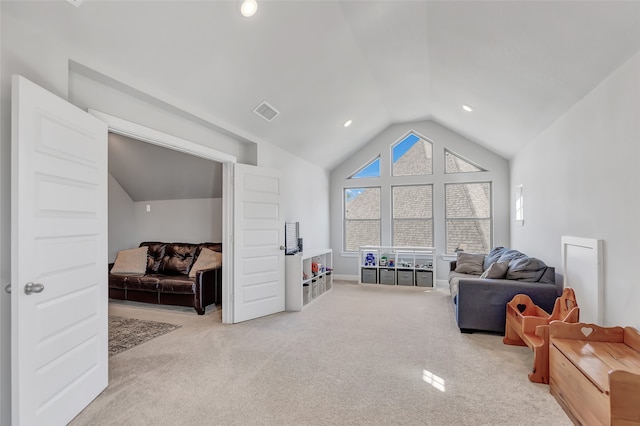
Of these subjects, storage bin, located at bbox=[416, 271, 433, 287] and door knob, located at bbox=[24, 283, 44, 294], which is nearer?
door knob, located at bbox=[24, 283, 44, 294]

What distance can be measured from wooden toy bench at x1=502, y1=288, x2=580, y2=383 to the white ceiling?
6.12ft

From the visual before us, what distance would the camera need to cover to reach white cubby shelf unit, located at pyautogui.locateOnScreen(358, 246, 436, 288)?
20.0 feet

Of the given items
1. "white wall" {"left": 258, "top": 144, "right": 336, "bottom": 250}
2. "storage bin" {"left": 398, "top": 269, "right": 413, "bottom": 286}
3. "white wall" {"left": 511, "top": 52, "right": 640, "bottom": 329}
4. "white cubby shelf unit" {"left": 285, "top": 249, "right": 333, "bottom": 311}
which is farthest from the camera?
"storage bin" {"left": 398, "top": 269, "right": 413, "bottom": 286}

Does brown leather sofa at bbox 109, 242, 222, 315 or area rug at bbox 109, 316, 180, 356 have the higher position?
brown leather sofa at bbox 109, 242, 222, 315

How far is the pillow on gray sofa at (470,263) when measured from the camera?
507cm

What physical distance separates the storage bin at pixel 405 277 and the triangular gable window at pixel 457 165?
7.17 ft

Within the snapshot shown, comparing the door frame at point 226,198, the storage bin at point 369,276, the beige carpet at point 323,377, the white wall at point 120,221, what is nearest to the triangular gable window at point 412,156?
the storage bin at point 369,276

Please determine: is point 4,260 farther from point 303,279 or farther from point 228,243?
point 303,279

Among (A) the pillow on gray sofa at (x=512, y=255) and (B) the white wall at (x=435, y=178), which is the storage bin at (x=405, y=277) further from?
(A) the pillow on gray sofa at (x=512, y=255)

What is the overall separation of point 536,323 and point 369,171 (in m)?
4.71

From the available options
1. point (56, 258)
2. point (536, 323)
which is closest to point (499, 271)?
point (536, 323)

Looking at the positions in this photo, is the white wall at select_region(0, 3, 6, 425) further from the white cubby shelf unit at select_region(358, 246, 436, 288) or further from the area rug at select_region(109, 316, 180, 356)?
the white cubby shelf unit at select_region(358, 246, 436, 288)

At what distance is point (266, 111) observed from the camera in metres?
3.88

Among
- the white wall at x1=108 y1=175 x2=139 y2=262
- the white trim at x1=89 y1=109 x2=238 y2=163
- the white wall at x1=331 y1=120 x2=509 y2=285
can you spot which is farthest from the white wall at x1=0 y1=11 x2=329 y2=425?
the white wall at x1=331 y1=120 x2=509 y2=285
